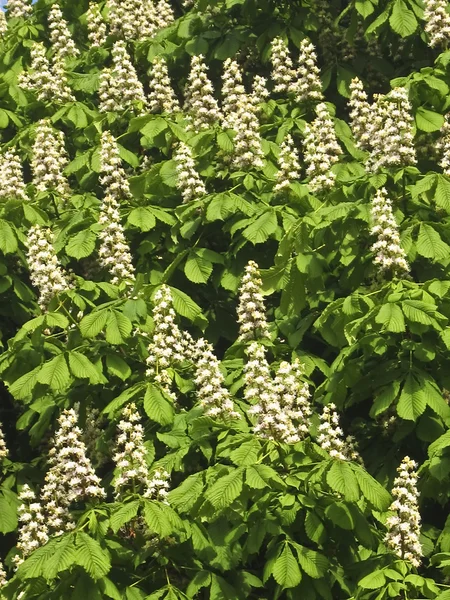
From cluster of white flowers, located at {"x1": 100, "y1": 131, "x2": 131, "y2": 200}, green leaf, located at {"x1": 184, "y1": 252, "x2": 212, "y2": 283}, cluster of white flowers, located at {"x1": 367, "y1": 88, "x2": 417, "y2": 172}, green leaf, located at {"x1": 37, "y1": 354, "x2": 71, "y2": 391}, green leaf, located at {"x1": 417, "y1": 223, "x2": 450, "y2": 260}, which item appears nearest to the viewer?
green leaf, located at {"x1": 37, "y1": 354, "x2": 71, "y2": 391}

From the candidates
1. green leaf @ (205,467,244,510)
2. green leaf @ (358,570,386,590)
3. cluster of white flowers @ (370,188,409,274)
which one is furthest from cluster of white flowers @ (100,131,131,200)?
green leaf @ (358,570,386,590)

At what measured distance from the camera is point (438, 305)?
8.06 meters

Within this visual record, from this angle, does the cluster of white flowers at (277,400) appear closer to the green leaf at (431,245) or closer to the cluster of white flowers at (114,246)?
the green leaf at (431,245)

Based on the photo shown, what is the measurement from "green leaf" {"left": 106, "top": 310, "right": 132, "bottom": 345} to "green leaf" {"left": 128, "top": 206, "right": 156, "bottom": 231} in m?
1.31

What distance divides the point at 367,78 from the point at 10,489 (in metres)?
5.03

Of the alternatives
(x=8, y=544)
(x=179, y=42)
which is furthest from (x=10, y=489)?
(x=179, y=42)

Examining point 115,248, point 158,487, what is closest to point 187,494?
point 158,487

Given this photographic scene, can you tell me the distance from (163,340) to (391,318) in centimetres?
171

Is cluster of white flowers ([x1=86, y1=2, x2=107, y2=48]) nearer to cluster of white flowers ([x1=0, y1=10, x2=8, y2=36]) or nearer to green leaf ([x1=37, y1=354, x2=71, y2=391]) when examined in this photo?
cluster of white flowers ([x1=0, y1=10, x2=8, y2=36])

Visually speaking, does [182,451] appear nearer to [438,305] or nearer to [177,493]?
[177,493]

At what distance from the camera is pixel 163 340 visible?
339 inches

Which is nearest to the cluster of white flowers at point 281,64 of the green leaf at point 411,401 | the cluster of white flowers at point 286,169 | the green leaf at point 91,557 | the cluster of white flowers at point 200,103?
the cluster of white flowers at point 200,103

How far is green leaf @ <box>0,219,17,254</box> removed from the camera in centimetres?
979

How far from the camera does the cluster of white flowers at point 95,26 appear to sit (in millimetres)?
13072
